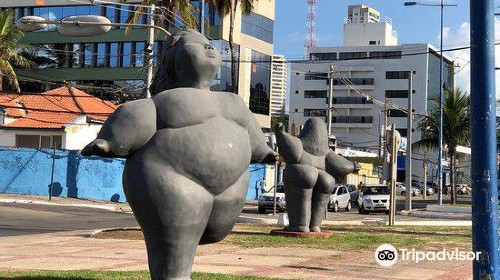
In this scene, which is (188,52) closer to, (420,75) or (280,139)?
(280,139)

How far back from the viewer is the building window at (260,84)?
51281 millimetres

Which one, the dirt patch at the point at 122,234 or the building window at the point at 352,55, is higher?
the building window at the point at 352,55

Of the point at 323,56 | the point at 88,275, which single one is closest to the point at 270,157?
the point at 88,275

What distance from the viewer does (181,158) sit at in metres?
5.58

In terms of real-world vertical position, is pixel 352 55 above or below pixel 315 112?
above

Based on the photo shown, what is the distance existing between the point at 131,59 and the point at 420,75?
37.3 metres

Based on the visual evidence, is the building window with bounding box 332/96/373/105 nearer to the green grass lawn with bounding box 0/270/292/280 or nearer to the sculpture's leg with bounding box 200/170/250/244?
the green grass lawn with bounding box 0/270/292/280

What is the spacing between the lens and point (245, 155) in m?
5.97

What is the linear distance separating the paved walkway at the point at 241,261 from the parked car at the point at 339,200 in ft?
50.7

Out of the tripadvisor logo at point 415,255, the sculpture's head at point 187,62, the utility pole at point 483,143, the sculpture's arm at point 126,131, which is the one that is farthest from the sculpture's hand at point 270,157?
the tripadvisor logo at point 415,255

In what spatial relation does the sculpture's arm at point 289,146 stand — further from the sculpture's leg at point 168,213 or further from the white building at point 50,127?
the white building at point 50,127

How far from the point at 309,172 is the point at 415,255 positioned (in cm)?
281

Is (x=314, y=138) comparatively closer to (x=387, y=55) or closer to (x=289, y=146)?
(x=289, y=146)

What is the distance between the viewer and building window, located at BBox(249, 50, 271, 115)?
51281mm
